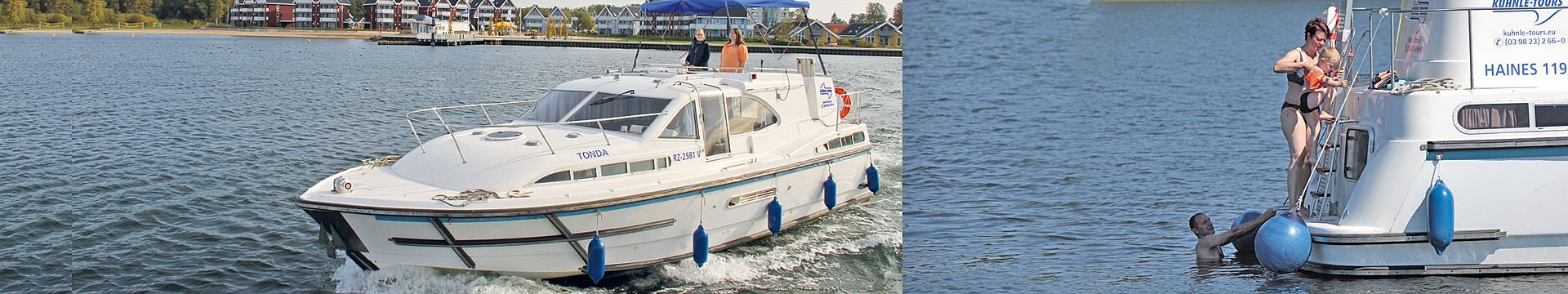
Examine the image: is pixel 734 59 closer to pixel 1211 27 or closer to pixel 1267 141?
pixel 1267 141

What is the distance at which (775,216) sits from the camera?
11.1 meters

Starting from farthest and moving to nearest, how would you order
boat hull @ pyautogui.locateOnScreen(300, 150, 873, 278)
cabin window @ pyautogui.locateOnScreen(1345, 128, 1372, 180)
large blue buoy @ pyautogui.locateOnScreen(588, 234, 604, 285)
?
1. cabin window @ pyautogui.locateOnScreen(1345, 128, 1372, 180)
2. large blue buoy @ pyautogui.locateOnScreen(588, 234, 604, 285)
3. boat hull @ pyautogui.locateOnScreen(300, 150, 873, 278)

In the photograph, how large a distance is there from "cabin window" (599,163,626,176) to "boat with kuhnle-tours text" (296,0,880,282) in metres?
0.02

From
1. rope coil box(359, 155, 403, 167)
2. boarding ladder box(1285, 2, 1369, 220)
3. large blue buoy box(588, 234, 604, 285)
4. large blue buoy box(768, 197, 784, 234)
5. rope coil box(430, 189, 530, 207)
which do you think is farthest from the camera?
large blue buoy box(768, 197, 784, 234)

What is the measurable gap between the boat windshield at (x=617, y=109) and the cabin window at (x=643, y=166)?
693 millimetres

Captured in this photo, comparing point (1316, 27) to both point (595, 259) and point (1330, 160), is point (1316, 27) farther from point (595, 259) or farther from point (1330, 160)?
point (595, 259)

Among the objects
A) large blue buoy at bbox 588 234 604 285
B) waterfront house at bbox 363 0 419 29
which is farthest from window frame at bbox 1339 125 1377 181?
waterfront house at bbox 363 0 419 29

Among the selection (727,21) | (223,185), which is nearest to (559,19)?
(223,185)

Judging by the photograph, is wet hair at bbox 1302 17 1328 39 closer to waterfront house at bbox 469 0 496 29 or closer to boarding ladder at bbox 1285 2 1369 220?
boarding ladder at bbox 1285 2 1369 220

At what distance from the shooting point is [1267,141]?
1856cm

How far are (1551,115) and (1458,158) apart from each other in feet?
2.38

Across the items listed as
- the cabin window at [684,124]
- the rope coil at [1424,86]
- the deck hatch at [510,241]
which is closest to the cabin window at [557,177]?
the deck hatch at [510,241]

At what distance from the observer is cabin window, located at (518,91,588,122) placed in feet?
36.7

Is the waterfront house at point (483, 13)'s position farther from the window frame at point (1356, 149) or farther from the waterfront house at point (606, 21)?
the window frame at point (1356, 149)
